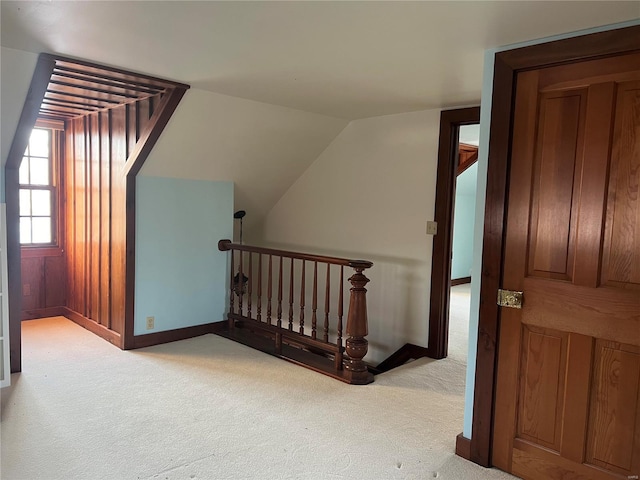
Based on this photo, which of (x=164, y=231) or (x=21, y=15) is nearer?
(x=21, y=15)

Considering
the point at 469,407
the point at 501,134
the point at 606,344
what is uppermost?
the point at 501,134

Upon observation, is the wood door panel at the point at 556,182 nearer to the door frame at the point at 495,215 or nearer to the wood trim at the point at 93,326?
the door frame at the point at 495,215

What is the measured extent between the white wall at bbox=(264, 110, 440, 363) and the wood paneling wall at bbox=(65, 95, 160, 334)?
1.83 meters

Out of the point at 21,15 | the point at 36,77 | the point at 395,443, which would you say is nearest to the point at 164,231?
the point at 36,77

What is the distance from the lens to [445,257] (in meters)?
3.79

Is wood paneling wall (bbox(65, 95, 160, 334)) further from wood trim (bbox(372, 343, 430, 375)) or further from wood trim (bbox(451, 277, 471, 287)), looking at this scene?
wood trim (bbox(451, 277, 471, 287))

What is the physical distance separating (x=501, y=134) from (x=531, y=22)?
1.58ft

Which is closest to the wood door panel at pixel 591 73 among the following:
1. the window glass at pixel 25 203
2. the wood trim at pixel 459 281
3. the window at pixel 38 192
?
the window at pixel 38 192

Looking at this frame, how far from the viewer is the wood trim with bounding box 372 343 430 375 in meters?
3.93

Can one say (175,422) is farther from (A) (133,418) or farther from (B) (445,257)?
(B) (445,257)

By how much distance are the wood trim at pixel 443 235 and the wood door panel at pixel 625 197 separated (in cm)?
186

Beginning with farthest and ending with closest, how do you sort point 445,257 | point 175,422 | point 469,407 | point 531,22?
point 445,257 < point 175,422 < point 469,407 < point 531,22

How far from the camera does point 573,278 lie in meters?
2.03

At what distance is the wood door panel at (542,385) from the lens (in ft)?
6.80
